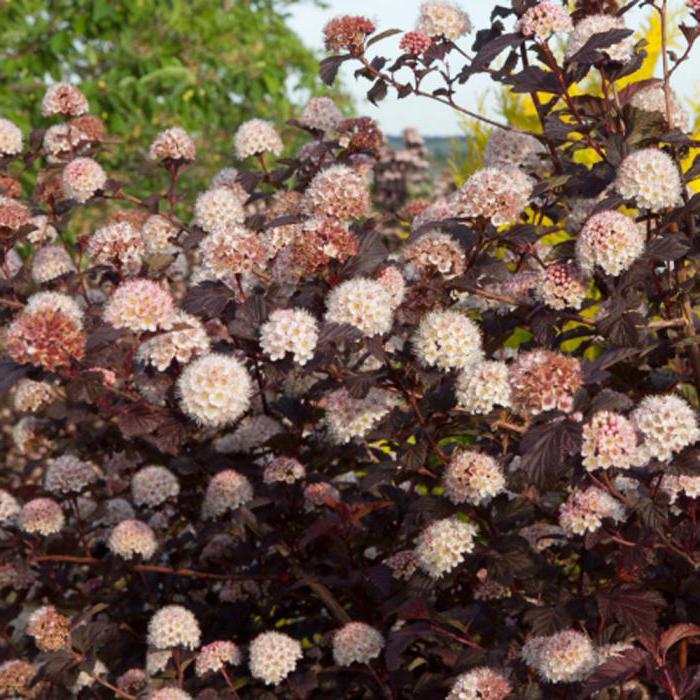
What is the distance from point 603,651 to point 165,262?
4.20 ft

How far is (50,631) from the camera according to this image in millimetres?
2457

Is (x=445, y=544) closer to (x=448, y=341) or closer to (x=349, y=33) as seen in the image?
(x=448, y=341)

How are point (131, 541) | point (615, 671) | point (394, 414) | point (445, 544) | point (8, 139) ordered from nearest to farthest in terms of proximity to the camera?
point (615, 671)
point (445, 544)
point (394, 414)
point (131, 541)
point (8, 139)

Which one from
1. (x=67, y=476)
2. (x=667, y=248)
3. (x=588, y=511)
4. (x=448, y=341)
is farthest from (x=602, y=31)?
(x=67, y=476)

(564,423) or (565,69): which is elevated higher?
(565,69)

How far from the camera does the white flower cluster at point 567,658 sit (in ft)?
6.27

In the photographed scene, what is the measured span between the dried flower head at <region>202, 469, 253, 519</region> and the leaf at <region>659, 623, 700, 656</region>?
40.5 inches

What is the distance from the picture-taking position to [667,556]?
229 centimetres

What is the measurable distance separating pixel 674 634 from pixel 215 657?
951 millimetres

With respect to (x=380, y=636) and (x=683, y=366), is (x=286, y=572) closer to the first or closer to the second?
(x=380, y=636)

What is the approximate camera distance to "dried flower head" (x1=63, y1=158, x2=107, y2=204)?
2.83 m

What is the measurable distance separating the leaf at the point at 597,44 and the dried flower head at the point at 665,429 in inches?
28.1

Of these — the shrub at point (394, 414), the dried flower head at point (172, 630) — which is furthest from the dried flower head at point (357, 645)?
the dried flower head at point (172, 630)

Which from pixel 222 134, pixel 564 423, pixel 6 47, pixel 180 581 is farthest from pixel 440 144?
pixel 564 423
